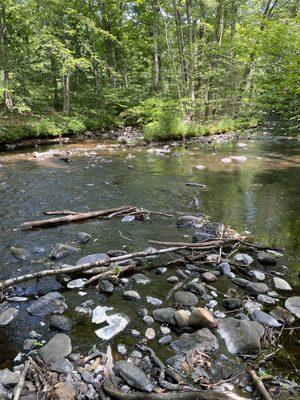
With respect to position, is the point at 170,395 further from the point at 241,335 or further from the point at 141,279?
the point at 141,279

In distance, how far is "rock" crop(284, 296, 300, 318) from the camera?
3.51 metres

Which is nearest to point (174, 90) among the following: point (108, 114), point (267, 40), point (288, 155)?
point (108, 114)

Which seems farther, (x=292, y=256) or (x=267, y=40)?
(x=267, y=40)

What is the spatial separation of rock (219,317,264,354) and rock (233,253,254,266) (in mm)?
1363

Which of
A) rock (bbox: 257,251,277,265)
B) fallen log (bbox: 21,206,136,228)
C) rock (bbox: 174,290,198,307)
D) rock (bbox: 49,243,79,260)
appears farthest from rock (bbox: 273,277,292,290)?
fallen log (bbox: 21,206,136,228)

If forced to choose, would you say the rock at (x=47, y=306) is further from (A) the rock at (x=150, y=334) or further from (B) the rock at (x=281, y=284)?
→ (B) the rock at (x=281, y=284)

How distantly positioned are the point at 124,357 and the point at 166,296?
105 centimetres

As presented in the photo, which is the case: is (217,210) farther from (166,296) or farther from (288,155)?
(288,155)

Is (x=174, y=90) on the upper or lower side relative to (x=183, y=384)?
upper

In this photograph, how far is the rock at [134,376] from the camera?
2.48 metres

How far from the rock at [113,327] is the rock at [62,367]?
0.44m

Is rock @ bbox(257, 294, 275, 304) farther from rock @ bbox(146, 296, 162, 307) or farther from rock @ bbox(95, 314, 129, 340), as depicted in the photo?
rock @ bbox(95, 314, 129, 340)

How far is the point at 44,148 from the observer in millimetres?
14820

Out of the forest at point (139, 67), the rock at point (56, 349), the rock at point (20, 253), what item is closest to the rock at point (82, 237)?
the rock at point (20, 253)
